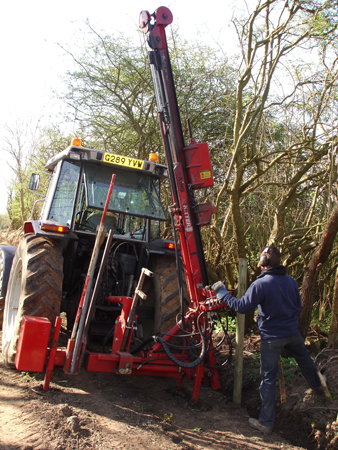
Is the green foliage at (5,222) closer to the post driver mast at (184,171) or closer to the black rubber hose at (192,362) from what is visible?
the post driver mast at (184,171)

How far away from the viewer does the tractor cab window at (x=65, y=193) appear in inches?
196

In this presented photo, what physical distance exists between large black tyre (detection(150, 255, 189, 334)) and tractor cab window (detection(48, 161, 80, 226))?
4.37ft

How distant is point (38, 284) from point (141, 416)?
158cm

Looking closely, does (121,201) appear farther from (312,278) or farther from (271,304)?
(312,278)

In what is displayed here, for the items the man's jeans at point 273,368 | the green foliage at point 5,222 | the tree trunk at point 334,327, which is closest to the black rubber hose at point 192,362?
the man's jeans at point 273,368

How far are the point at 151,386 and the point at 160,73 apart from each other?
132 inches

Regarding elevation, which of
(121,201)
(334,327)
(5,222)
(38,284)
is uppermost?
(5,222)

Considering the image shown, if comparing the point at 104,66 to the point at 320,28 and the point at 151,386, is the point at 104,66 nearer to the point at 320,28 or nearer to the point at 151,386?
the point at 320,28

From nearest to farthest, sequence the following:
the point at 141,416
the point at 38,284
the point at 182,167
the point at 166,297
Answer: the point at 141,416, the point at 38,284, the point at 182,167, the point at 166,297

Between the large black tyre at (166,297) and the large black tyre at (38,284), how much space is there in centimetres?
111

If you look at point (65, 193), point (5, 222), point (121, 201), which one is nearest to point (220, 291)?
point (121, 201)

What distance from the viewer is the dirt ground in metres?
2.89

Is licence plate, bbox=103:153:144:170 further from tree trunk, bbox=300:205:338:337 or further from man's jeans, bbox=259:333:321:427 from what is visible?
man's jeans, bbox=259:333:321:427

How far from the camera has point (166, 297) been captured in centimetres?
451
